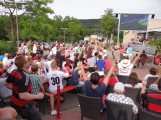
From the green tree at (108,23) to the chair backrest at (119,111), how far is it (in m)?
62.1

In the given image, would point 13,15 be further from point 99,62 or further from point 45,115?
point 45,115

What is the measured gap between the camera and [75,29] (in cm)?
7950

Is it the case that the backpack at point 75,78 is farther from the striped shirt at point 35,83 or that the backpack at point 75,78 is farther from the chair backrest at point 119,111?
the chair backrest at point 119,111

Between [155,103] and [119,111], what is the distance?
680 mm

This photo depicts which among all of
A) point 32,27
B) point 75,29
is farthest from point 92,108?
point 75,29

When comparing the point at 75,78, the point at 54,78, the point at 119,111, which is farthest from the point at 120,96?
the point at 75,78

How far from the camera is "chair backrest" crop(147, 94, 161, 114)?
176 inches

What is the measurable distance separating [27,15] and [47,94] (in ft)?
97.6

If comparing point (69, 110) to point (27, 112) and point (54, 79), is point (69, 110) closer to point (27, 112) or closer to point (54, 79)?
point (54, 79)

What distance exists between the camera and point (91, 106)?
16.6 ft

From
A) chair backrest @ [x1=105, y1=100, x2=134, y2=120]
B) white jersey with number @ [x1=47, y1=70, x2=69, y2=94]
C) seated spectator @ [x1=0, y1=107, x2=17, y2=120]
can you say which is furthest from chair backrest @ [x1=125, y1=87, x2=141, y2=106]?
seated spectator @ [x1=0, y1=107, x2=17, y2=120]

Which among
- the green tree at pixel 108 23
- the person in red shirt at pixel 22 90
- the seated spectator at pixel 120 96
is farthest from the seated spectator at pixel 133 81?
the green tree at pixel 108 23

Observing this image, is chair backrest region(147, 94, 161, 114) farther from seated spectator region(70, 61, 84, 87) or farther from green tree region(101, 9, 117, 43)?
green tree region(101, 9, 117, 43)

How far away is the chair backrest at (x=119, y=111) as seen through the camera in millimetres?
4438
